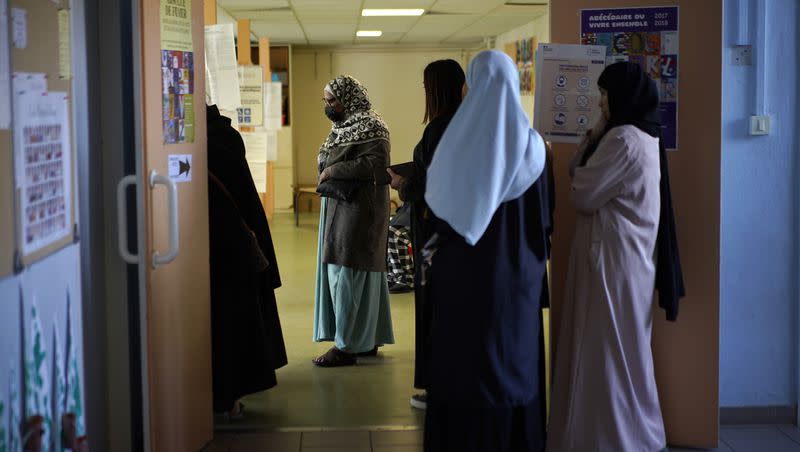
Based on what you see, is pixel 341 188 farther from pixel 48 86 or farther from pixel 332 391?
pixel 48 86

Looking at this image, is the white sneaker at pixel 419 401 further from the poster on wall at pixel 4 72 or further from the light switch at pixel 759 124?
the poster on wall at pixel 4 72

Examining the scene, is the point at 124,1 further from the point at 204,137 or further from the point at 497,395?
the point at 497,395

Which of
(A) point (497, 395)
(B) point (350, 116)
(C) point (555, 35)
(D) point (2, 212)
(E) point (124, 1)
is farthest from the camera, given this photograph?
(B) point (350, 116)

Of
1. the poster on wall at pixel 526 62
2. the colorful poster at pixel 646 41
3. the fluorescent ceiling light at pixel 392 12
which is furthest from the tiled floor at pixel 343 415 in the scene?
the poster on wall at pixel 526 62

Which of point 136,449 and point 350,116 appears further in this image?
point 350,116

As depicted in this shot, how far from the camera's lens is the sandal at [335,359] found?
5.07 metres

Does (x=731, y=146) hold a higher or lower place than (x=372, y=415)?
higher

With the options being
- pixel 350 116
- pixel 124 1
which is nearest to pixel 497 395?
pixel 124 1

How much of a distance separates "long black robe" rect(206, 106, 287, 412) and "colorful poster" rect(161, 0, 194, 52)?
0.56 m

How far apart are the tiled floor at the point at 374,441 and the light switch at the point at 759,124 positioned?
4.24 ft

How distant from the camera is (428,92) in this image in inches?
159

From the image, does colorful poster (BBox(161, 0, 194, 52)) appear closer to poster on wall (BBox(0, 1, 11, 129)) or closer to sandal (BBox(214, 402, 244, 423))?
poster on wall (BBox(0, 1, 11, 129))

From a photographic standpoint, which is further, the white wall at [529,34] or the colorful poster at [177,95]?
the white wall at [529,34]

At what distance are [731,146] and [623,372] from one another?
4.01 feet
